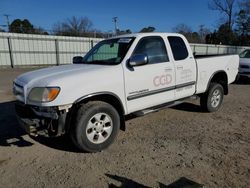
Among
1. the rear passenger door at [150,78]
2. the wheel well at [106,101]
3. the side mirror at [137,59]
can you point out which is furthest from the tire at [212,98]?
the wheel well at [106,101]

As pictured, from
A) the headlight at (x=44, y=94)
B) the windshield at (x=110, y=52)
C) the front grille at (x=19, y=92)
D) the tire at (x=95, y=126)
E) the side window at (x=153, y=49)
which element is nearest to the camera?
the headlight at (x=44, y=94)

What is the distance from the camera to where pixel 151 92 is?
4.44 meters

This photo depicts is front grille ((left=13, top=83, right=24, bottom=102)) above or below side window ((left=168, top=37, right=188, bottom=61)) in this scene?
below

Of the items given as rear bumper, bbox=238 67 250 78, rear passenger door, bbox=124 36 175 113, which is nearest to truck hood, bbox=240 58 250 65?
rear bumper, bbox=238 67 250 78

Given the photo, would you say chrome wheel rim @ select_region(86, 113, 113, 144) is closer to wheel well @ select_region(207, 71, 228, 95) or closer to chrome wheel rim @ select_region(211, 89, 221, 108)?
chrome wheel rim @ select_region(211, 89, 221, 108)

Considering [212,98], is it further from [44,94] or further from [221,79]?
[44,94]

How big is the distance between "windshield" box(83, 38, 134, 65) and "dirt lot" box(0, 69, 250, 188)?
151 cm

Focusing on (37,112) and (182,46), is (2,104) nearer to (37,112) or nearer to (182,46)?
(37,112)

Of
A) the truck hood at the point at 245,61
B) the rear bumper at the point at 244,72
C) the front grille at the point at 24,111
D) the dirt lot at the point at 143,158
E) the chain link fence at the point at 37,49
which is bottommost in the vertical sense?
the dirt lot at the point at 143,158

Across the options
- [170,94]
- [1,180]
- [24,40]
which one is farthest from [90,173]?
[24,40]

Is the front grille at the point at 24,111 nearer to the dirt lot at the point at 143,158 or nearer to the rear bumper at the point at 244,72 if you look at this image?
the dirt lot at the point at 143,158

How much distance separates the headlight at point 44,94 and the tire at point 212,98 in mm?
3998

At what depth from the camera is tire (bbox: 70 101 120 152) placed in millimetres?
3580

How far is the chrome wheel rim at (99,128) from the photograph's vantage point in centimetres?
376
